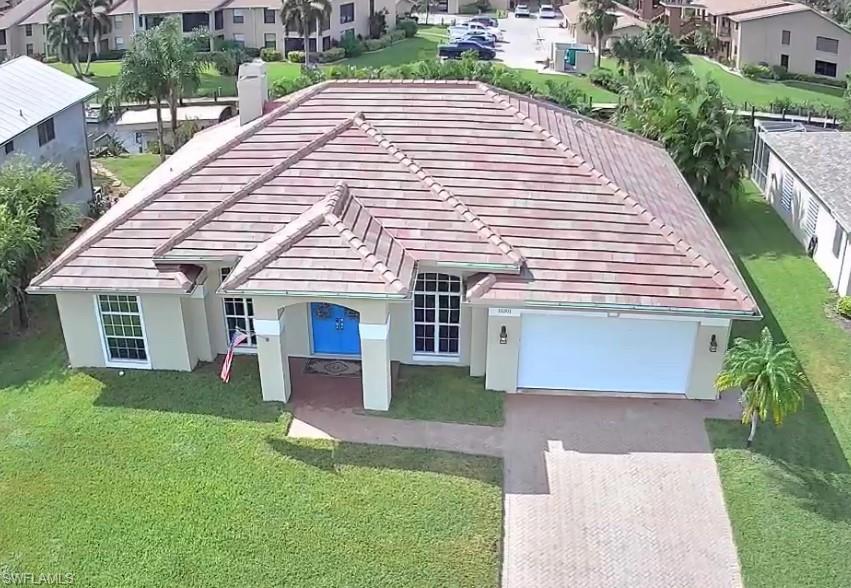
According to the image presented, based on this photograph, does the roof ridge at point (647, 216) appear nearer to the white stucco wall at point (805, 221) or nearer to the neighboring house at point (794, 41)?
the white stucco wall at point (805, 221)

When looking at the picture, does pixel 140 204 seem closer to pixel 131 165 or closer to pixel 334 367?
pixel 334 367

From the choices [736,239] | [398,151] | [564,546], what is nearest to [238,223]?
[398,151]

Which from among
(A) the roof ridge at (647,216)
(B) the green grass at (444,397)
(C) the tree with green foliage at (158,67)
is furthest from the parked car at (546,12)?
(B) the green grass at (444,397)

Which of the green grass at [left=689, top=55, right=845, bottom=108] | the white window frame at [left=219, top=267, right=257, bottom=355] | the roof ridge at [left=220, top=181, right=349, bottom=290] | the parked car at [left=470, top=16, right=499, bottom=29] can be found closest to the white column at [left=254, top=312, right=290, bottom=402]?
the roof ridge at [left=220, top=181, right=349, bottom=290]

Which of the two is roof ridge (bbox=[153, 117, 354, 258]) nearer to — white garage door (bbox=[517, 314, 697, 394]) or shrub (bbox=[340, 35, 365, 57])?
white garage door (bbox=[517, 314, 697, 394])

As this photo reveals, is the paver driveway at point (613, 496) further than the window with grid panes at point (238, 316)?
No

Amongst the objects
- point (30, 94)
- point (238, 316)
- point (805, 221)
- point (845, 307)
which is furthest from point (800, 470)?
point (30, 94)

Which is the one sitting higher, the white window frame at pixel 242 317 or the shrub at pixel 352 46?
the shrub at pixel 352 46
